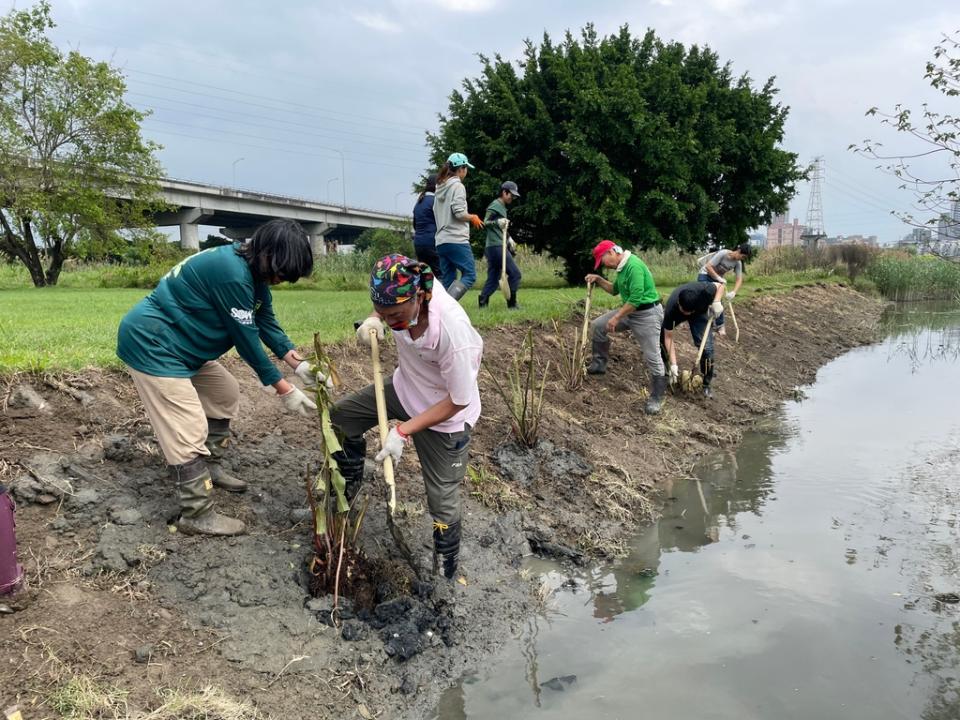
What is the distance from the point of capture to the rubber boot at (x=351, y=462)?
4.02 meters

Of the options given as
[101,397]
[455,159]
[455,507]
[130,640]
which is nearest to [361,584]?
[455,507]

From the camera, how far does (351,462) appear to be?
4.04m

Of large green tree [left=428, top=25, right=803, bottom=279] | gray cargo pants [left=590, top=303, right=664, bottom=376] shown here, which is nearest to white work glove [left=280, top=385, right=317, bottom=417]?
gray cargo pants [left=590, top=303, right=664, bottom=376]

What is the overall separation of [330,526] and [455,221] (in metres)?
4.89

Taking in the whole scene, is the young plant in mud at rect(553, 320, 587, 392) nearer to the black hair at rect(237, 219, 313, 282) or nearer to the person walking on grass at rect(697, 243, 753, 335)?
the person walking on grass at rect(697, 243, 753, 335)

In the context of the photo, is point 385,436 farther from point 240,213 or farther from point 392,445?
point 240,213

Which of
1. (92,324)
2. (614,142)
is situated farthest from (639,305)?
(614,142)

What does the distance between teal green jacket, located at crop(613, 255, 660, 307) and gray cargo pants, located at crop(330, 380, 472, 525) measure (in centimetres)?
395

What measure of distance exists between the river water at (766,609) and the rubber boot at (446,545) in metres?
0.55

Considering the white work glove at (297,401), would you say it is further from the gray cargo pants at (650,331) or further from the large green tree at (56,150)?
the large green tree at (56,150)

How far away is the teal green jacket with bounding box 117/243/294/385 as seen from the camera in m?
3.48

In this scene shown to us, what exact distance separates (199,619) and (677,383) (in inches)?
253

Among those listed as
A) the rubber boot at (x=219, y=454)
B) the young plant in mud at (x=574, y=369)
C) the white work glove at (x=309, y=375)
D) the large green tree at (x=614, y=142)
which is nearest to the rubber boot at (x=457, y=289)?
the young plant in mud at (x=574, y=369)

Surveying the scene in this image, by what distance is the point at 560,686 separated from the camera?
3.39 m
